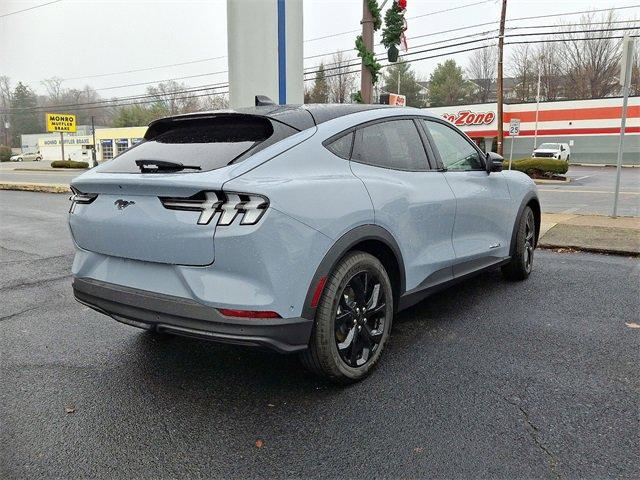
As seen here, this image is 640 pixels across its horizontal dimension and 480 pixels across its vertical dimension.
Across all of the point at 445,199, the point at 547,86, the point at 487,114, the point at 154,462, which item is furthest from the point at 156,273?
the point at 547,86

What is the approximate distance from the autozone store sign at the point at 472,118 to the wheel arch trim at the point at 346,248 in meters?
41.7

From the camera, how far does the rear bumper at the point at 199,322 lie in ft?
8.11

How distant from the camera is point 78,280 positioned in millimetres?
3084

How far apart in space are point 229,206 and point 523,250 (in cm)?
376

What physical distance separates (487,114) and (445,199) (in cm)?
4153

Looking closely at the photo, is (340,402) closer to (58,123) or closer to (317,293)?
(317,293)

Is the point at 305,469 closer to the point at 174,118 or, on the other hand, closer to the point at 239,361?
the point at 239,361

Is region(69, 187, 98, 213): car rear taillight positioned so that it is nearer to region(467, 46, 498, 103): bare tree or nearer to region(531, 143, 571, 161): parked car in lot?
region(531, 143, 571, 161): parked car in lot

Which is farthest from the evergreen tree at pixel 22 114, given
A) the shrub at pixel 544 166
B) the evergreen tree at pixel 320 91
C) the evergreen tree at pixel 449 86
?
the shrub at pixel 544 166

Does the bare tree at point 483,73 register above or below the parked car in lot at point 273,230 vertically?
above

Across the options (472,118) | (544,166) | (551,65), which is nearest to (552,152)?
(472,118)

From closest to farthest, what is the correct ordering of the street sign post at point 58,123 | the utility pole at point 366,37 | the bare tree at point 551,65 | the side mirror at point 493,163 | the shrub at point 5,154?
the side mirror at point 493,163
the utility pole at point 366,37
the street sign post at point 58,123
the bare tree at point 551,65
the shrub at point 5,154

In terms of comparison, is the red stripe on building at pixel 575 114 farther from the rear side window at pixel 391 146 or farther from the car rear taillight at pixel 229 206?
the car rear taillight at pixel 229 206

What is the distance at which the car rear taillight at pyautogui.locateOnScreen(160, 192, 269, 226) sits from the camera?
96.2 inches
